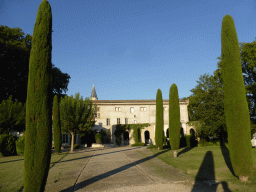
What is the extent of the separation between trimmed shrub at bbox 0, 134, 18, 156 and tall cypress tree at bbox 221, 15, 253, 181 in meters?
18.8

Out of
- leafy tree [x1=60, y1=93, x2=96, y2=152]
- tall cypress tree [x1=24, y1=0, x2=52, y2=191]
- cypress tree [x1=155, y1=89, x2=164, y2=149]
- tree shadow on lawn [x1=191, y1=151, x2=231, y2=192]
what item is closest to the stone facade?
leafy tree [x1=60, y1=93, x2=96, y2=152]

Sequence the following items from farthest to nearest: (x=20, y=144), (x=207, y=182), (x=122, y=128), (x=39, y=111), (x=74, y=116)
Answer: (x=122, y=128), (x=74, y=116), (x=20, y=144), (x=207, y=182), (x=39, y=111)

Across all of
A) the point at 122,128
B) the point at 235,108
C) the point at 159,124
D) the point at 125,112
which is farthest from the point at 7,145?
the point at 125,112

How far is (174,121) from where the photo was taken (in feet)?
47.5

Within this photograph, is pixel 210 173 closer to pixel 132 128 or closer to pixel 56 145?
pixel 56 145

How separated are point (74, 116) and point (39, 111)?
16.4 meters

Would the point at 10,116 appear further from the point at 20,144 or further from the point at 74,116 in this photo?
the point at 74,116

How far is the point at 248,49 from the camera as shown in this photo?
2444cm

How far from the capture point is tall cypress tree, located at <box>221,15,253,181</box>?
22.5 feet

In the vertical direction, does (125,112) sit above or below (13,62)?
below

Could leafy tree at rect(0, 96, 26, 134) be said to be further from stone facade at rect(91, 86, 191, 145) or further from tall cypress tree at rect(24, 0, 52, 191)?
stone facade at rect(91, 86, 191, 145)

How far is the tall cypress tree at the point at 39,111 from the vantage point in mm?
5148

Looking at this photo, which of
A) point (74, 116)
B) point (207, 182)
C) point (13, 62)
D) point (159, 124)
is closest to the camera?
point (207, 182)

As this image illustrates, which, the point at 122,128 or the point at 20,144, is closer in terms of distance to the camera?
the point at 20,144
